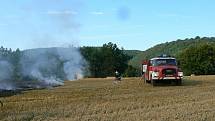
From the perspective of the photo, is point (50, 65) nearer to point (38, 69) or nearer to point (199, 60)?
point (38, 69)

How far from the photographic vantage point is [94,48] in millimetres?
126688

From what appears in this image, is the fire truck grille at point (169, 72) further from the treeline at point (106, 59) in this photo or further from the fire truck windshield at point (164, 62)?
the treeline at point (106, 59)

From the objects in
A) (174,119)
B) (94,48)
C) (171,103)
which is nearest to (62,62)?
(171,103)

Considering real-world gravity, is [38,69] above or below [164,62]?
above

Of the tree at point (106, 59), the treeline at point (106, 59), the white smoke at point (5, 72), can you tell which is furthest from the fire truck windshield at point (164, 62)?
the tree at point (106, 59)

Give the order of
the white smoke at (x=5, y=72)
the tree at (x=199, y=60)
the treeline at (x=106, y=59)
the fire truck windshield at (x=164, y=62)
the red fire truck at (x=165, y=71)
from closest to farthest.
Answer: the red fire truck at (x=165, y=71)
the fire truck windshield at (x=164, y=62)
the white smoke at (x=5, y=72)
the tree at (x=199, y=60)
the treeline at (x=106, y=59)

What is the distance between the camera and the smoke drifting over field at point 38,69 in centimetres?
4181

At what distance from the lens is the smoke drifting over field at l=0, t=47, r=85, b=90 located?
4181cm

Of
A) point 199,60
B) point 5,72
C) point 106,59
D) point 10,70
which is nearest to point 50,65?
point 10,70

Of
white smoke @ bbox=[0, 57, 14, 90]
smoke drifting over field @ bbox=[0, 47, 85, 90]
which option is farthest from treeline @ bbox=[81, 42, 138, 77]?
white smoke @ bbox=[0, 57, 14, 90]

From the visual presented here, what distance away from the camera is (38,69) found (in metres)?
50.8

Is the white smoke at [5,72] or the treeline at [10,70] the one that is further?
the treeline at [10,70]

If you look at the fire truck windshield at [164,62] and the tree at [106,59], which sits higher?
the tree at [106,59]

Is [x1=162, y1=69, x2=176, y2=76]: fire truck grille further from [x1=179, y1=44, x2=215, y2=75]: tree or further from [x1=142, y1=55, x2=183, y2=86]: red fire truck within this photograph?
[x1=179, y1=44, x2=215, y2=75]: tree
